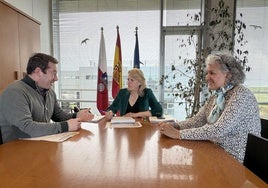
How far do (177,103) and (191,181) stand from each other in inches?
139

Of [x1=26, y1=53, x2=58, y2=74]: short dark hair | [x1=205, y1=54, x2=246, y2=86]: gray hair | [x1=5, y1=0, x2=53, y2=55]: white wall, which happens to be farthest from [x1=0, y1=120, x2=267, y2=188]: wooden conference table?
[x1=5, y1=0, x2=53, y2=55]: white wall

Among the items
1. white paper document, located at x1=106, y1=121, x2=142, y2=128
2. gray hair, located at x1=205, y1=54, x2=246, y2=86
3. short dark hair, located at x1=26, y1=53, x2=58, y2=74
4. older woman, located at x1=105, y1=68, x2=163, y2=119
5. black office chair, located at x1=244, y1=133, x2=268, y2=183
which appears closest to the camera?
black office chair, located at x1=244, y1=133, x2=268, y2=183

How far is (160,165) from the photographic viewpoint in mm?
1074

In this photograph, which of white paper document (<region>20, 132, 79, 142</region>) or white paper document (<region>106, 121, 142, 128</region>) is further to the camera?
white paper document (<region>106, 121, 142, 128</region>)

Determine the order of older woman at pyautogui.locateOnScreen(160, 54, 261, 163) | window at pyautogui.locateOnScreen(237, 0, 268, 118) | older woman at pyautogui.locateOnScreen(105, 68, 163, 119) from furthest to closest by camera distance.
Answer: window at pyautogui.locateOnScreen(237, 0, 268, 118)
older woman at pyautogui.locateOnScreen(105, 68, 163, 119)
older woman at pyautogui.locateOnScreen(160, 54, 261, 163)

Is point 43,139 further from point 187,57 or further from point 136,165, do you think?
point 187,57

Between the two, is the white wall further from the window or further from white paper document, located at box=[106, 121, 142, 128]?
the window

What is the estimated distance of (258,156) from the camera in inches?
45.8

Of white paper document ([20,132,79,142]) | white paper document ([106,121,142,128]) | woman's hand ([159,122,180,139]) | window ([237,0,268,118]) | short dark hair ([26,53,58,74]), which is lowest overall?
white paper document ([106,121,142,128])

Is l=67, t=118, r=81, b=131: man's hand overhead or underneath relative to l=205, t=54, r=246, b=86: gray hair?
underneath

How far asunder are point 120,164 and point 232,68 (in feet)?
3.67

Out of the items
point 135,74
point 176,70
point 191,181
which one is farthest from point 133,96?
point 191,181

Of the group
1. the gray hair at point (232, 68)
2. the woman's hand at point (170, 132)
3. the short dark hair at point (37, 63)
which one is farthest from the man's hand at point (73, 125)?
the gray hair at point (232, 68)

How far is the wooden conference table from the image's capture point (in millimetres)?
892
